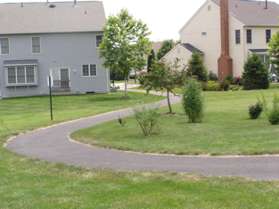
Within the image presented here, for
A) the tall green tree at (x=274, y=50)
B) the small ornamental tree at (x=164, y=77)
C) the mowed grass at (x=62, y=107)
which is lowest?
the mowed grass at (x=62, y=107)

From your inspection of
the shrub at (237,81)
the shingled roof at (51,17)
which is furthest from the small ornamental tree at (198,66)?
the shingled roof at (51,17)

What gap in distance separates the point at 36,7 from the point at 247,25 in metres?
22.9

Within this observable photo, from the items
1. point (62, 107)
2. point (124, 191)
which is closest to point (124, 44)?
point (62, 107)

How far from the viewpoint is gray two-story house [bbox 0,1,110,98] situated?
58438 mm

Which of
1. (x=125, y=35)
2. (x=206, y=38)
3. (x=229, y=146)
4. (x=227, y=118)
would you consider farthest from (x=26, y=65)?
(x=229, y=146)

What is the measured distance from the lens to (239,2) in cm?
7169

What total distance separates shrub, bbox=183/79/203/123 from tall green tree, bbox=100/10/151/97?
1028 inches

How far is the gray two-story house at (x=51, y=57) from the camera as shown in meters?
58.4

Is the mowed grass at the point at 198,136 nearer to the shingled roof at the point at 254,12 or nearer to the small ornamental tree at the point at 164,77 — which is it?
the small ornamental tree at the point at 164,77

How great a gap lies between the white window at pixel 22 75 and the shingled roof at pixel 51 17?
3.50m

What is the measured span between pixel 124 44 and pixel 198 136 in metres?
32.9

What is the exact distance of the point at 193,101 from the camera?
81.0 feet

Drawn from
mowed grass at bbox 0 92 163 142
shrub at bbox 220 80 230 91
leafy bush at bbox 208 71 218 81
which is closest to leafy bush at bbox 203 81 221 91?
shrub at bbox 220 80 230 91

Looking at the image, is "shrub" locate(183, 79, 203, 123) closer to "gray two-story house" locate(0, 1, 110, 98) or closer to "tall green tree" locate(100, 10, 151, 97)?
"tall green tree" locate(100, 10, 151, 97)
